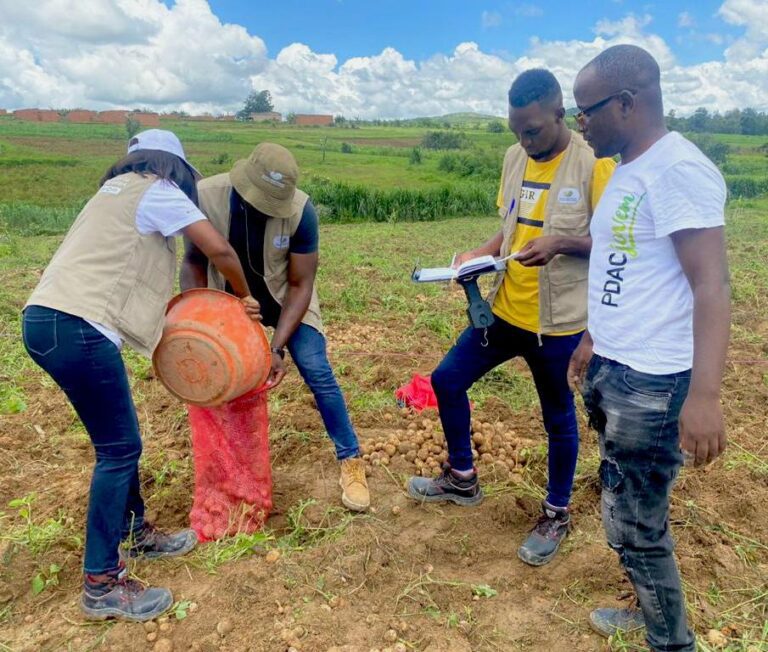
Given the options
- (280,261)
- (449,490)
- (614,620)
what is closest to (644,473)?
(614,620)

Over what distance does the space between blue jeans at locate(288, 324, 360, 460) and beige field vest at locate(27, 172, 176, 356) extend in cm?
89

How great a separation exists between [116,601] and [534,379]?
70.9 inches

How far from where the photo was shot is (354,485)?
2.96 metres

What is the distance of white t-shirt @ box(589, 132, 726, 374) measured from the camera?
1.50m

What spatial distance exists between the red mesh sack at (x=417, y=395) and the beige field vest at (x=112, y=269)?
223cm

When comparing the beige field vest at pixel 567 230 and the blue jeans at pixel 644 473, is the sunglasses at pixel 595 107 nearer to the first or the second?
the beige field vest at pixel 567 230

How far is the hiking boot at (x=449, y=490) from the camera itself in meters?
2.96

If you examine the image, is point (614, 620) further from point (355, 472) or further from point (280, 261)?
point (280, 261)

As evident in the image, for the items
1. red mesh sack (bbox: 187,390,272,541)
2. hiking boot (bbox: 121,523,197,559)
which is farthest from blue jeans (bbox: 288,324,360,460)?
hiking boot (bbox: 121,523,197,559)

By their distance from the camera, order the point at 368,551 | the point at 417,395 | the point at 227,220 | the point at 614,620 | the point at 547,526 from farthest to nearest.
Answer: the point at 417,395 < the point at 227,220 < the point at 547,526 < the point at 368,551 < the point at 614,620

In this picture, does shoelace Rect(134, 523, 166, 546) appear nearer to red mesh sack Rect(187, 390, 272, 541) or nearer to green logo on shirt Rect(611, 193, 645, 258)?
red mesh sack Rect(187, 390, 272, 541)

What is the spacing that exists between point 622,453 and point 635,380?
0.21 m

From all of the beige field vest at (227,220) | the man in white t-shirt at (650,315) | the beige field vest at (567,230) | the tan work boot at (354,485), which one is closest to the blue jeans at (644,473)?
the man in white t-shirt at (650,315)

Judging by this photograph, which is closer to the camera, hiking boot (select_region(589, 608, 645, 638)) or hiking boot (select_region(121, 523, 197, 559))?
hiking boot (select_region(589, 608, 645, 638))
